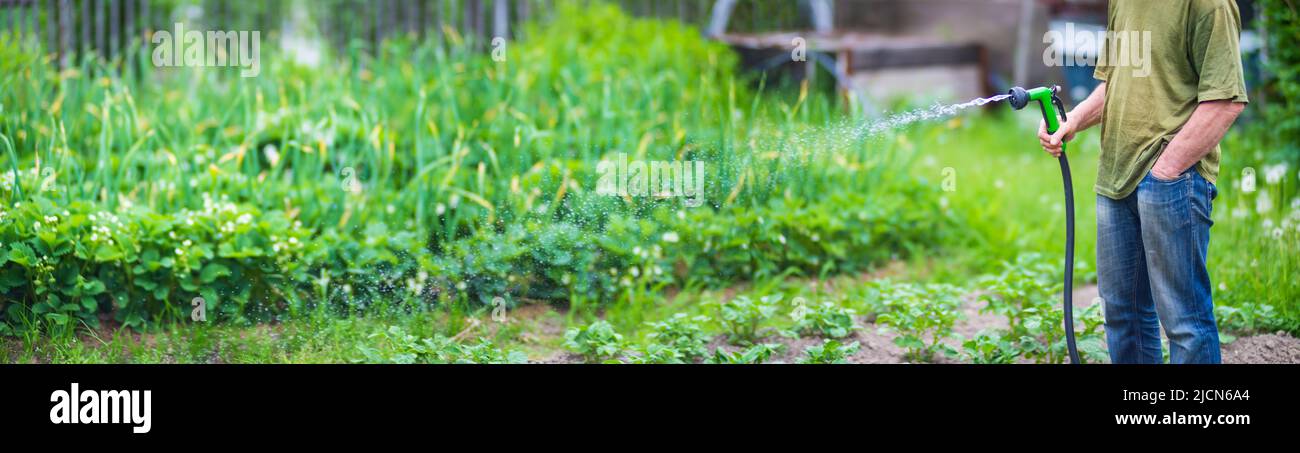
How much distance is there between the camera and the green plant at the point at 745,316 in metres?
3.88

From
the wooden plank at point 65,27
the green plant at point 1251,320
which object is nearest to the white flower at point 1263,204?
the green plant at point 1251,320

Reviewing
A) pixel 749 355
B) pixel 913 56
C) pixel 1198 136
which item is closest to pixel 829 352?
pixel 749 355

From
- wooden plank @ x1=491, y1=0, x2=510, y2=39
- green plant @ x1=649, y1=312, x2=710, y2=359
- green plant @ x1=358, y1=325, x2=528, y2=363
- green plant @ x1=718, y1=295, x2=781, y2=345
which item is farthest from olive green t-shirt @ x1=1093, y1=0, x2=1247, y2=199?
wooden plank @ x1=491, y1=0, x2=510, y2=39

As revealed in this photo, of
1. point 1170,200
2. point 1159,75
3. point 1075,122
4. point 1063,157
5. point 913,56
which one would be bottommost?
point 1170,200

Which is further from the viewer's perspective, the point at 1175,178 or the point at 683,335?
the point at 683,335

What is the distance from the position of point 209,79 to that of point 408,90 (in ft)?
3.33

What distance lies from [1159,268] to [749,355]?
1218 millimetres

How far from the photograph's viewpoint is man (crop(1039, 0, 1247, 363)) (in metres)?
2.84

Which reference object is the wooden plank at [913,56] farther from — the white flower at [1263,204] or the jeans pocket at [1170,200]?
the jeans pocket at [1170,200]

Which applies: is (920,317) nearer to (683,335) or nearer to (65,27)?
(683,335)

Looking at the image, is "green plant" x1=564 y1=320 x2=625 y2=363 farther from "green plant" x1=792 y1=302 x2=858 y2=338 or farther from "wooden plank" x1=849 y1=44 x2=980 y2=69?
"wooden plank" x1=849 y1=44 x2=980 y2=69

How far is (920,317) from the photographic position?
3.78 metres

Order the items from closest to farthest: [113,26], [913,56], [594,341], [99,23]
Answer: [594,341], [99,23], [113,26], [913,56]

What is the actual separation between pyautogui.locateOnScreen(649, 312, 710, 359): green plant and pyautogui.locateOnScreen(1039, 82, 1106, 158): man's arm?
4.11 ft
